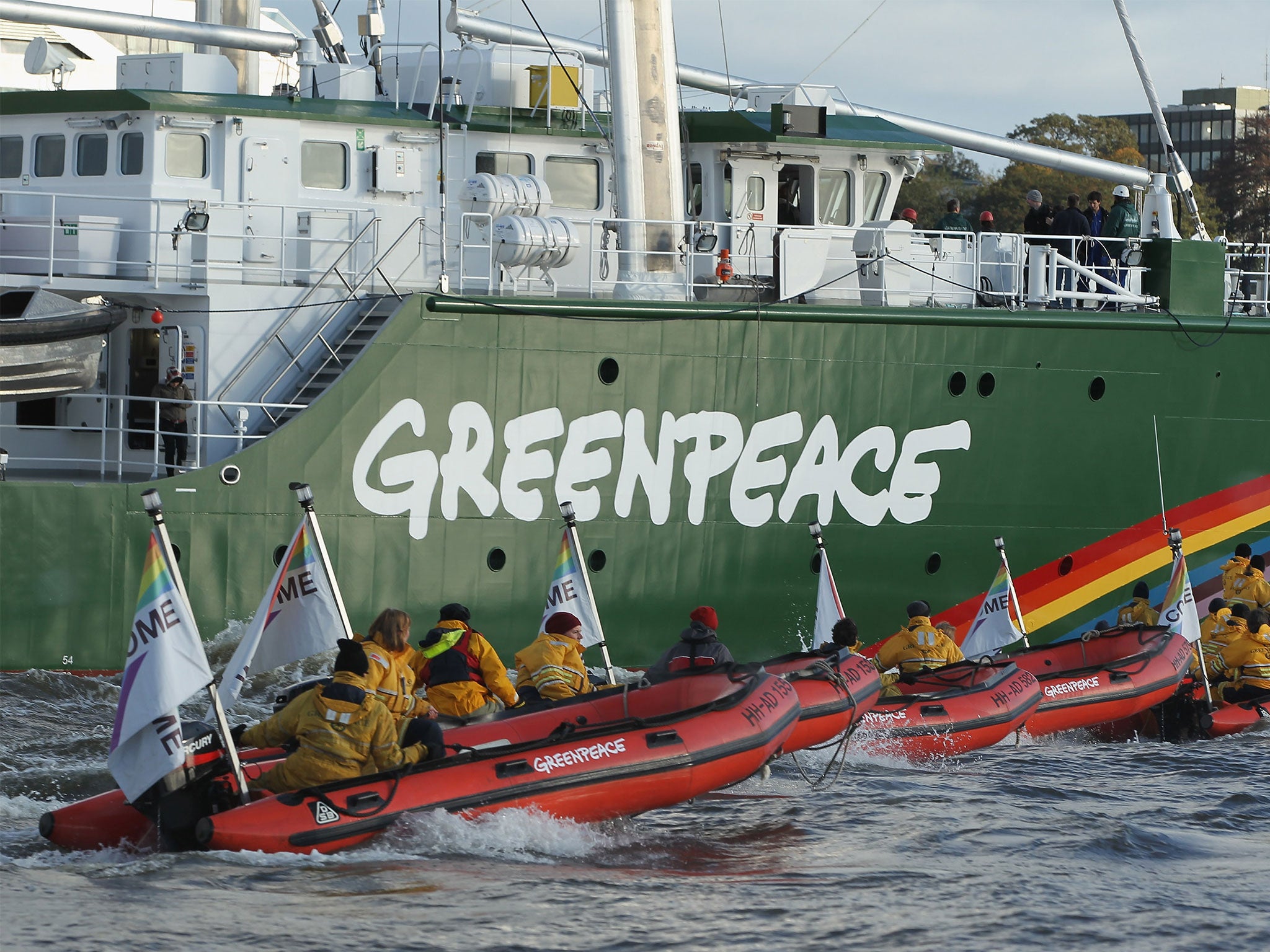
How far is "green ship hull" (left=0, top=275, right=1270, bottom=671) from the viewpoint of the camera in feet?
42.6

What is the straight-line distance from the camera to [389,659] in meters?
9.55

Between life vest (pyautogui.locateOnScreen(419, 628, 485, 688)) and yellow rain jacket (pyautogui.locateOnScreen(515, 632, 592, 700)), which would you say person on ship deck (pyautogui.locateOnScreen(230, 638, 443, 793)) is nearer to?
life vest (pyautogui.locateOnScreen(419, 628, 485, 688))

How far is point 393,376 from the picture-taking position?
13.3m

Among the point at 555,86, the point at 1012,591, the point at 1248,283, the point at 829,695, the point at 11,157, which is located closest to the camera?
the point at 829,695

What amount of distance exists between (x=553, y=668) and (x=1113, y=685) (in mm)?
5528

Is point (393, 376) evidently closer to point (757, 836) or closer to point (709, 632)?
point (709, 632)

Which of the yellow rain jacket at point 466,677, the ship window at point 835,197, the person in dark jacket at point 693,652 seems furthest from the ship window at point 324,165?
the person in dark jacket at point 693,652

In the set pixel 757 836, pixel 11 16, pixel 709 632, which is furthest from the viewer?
pixel 11 16

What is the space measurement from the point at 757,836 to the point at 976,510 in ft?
18.2

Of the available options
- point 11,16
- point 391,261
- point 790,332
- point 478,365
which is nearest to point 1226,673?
point 790,332

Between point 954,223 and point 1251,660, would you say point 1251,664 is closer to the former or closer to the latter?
point 1251,660

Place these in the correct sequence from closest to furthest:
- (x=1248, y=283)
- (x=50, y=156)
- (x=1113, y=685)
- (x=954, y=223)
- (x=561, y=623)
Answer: (x=561, y=623) → (x=1113, y=685) → (x=50, y=156) → (x=954, y=223) → (x=1248, y=283)

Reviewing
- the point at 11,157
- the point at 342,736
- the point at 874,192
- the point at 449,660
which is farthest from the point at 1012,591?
the point at 11,157

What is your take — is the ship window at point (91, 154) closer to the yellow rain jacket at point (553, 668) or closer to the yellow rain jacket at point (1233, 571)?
the yellow rain jacket at point (553, 668)
